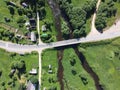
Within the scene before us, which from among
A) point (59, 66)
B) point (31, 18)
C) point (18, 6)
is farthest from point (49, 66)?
point (18, 6)

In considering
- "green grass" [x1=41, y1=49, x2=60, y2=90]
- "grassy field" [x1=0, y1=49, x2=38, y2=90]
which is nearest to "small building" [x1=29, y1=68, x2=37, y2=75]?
"grassy field" [x1=0, y1=49, x2=38, y2=90]

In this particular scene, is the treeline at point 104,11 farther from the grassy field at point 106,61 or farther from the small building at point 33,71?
the small building at point 33,71

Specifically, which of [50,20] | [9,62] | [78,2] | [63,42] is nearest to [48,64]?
[63,42]

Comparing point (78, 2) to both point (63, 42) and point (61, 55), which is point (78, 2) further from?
point (61, 55)

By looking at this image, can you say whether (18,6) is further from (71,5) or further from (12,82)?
(12,82)

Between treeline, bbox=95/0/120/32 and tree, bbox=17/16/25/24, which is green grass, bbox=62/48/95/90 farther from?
tree, bbox=17/16/25/24

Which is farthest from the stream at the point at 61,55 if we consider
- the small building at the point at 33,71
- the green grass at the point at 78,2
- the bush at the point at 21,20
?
the bush at the point at 21,20
